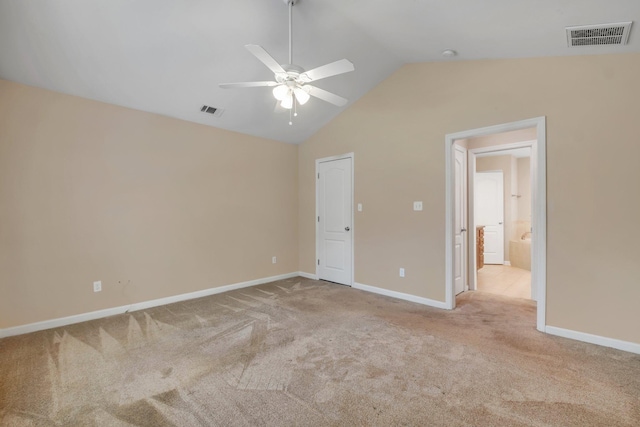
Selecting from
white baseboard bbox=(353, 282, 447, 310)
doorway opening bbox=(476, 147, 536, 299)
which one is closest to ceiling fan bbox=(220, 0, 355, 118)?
white baseboard bbox=(353, 282, 447, 310)

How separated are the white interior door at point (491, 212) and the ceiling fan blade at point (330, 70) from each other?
19.1 feet

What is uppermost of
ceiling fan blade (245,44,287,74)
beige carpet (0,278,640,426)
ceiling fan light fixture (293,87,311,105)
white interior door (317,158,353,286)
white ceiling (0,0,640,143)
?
white ceiling (0,0,640,143)

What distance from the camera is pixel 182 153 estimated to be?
4.09 m

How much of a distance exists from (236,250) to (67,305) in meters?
2.09

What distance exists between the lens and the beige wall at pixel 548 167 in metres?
2.60

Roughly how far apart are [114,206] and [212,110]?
5.62 ft

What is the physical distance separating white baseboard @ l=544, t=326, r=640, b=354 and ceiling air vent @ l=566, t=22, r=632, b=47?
100 inches

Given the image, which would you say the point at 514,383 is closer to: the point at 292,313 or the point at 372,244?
the point at 292,313

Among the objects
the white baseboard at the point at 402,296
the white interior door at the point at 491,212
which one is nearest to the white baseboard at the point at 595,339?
the white baseboard at the point at 402,296

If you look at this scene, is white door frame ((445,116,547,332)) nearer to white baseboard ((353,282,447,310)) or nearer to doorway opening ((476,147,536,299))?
white baseboard ((353,282,447,310))

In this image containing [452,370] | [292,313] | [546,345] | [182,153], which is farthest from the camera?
[182,153]

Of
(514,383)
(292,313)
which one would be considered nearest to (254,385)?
(292,313)

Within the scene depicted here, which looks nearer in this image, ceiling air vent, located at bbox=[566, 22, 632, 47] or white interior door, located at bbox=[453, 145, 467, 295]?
ceiling air vent, located at bbox=[566, 22, 632, 47]

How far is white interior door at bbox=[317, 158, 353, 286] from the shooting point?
4.80 metres
